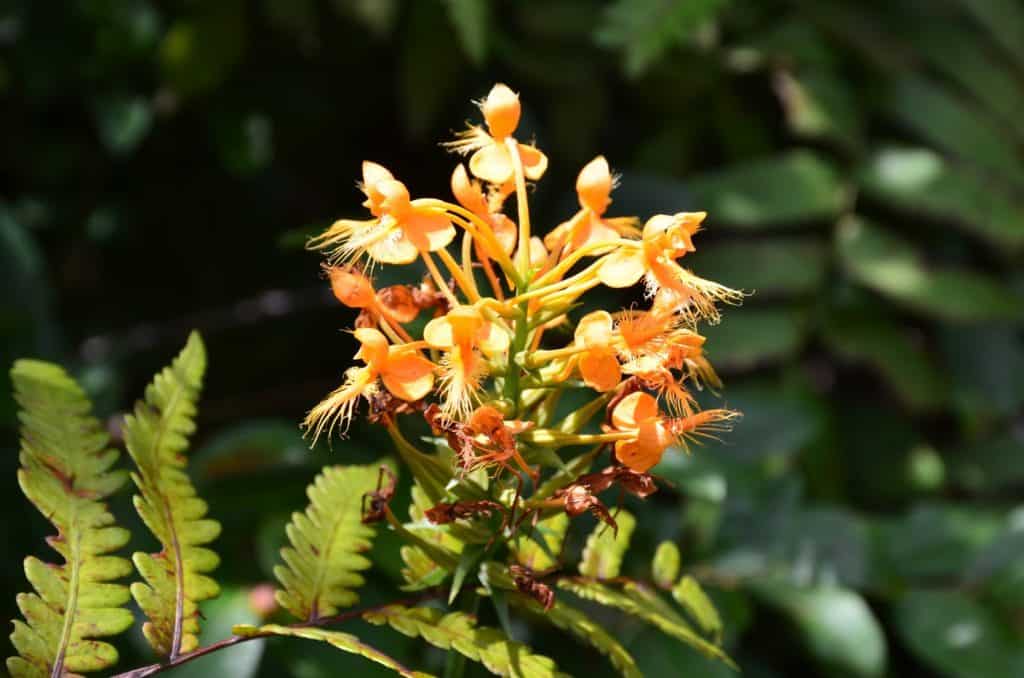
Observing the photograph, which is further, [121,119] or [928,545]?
[121,119]

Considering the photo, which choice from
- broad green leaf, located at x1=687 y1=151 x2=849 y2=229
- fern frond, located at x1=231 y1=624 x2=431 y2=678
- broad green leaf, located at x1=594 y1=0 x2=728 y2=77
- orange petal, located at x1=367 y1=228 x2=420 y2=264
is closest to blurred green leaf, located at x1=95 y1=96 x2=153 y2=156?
broad green leaf, located at x1=594 y1=0 x2=728 y2=77

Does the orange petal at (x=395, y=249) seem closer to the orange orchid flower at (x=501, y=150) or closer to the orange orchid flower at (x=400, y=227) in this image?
the orange orchid flower at (x=400, y=227)

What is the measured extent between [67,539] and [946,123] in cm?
223

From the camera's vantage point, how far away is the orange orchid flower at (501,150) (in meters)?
1.05

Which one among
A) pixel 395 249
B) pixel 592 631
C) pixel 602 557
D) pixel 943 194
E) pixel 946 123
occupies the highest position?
pixel 946 123

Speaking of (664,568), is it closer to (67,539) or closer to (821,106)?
(67,539)

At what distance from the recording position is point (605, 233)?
1.07 meters

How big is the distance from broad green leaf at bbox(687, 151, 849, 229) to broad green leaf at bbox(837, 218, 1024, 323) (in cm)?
9

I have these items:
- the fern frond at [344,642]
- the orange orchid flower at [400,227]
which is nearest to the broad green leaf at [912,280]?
the orange orchid flower at [400,227]

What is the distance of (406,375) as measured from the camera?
941mm

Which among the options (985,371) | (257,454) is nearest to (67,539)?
(257,454)

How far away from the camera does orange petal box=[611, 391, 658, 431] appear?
0.97 meters

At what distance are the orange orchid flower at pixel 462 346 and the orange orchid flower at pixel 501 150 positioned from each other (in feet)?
0.60

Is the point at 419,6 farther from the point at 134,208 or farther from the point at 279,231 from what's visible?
the point at 134,208
